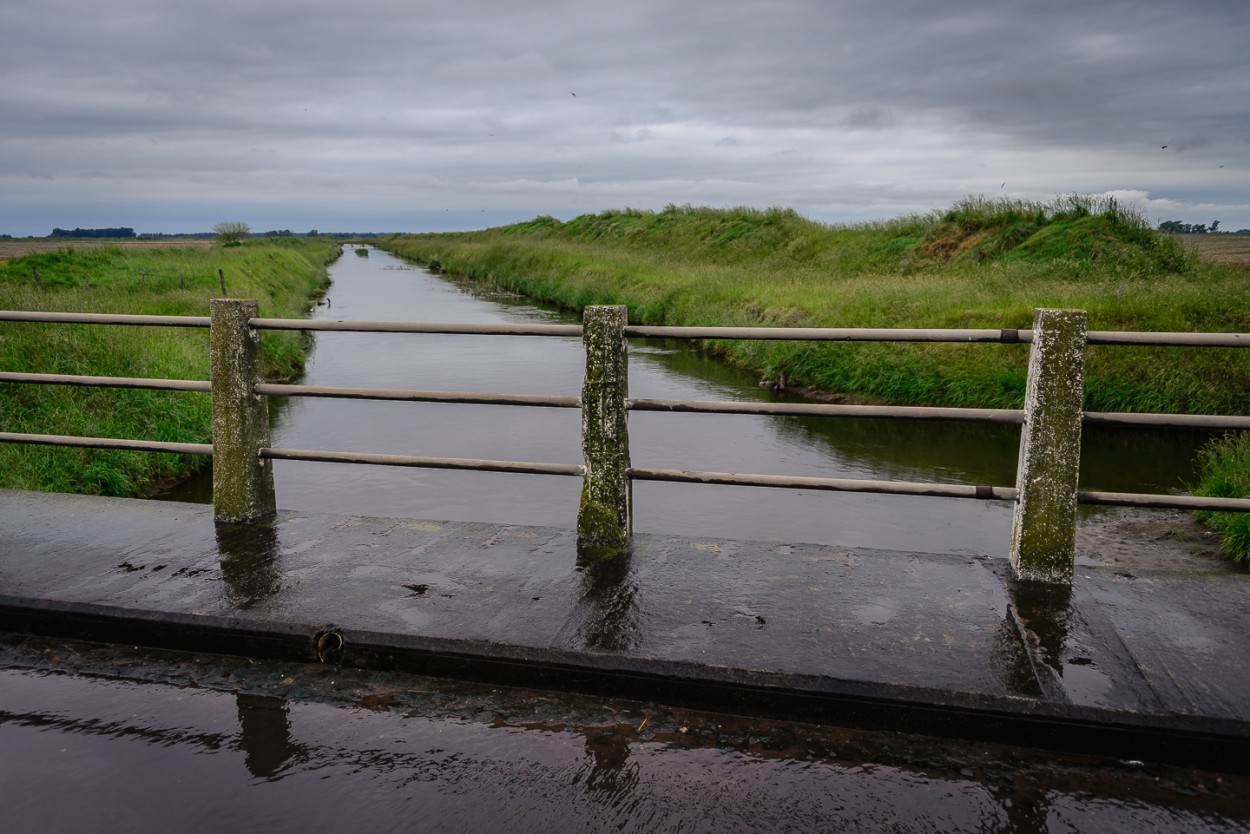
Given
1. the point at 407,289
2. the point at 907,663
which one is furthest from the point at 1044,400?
the point at 407,289

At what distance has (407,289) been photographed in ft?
126

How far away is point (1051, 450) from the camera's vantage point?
3.87 m

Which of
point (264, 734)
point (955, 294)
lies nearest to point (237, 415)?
point (264, 734)

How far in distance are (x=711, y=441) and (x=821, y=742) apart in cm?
922

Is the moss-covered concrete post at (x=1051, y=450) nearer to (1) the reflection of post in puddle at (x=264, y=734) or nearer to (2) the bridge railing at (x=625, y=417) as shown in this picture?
(2) the bridge railing at (x=625, y=417)

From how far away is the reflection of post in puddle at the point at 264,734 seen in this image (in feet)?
9.57

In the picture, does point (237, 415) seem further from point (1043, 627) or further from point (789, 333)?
point (1043, 627)

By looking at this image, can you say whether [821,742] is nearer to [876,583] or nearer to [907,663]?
[907,663]

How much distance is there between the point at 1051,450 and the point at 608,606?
1964mm

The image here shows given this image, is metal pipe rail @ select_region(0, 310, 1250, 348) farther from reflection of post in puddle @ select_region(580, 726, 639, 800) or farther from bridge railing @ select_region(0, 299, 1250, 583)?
reflection of post in puddle @ select_region(580, 726, 639, 800)

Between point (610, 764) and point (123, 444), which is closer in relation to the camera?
point (610, 764)

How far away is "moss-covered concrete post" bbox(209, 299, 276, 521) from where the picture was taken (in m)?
4.64

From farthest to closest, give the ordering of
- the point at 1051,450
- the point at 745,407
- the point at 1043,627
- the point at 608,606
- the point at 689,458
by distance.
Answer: the point at 689,458 < the point at 745,407 < the point at 1051,450 < the point at 608,606 < the point at 1043,627

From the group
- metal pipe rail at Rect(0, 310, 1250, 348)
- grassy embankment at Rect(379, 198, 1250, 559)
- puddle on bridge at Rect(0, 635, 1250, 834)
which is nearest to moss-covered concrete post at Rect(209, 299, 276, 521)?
metal pipe rail at Rect(0, 310, 1250, 348)
